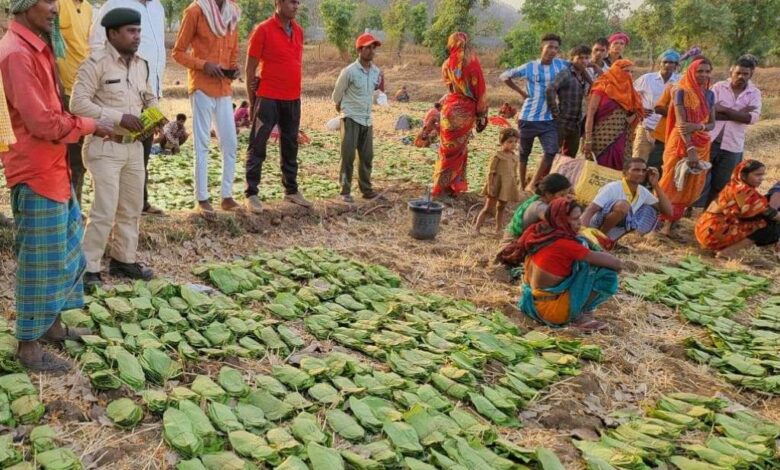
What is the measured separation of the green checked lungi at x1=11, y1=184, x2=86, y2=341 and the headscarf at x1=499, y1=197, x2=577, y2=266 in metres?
2.74

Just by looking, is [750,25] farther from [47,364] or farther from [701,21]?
[47,364]

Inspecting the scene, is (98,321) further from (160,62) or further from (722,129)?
(722,129)

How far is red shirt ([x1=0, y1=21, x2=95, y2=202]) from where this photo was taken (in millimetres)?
2793

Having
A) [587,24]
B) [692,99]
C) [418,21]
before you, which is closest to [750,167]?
[692,99]

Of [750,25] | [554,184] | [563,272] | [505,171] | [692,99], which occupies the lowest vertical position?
[563,272]

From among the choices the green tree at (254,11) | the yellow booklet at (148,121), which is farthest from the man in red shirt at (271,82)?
the green tree at (254,11)

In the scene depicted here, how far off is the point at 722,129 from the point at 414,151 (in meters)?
4.84

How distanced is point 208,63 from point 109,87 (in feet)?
4.42

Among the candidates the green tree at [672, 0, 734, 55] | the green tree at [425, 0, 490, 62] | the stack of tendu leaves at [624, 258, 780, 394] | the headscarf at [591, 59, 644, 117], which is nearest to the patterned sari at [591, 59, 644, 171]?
the headscarf at [591, 59, 644, 117]

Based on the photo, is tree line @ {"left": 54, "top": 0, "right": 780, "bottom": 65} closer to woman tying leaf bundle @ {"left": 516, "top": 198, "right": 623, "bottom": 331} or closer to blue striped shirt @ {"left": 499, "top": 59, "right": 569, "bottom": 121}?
blue striped shirt @ {"left": 499, "top": 59, "right": 569, "bottom": 121}

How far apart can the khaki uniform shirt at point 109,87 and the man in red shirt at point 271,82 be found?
5.72 feet

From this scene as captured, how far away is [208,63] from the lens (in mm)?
4969

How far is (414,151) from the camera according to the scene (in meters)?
10.5

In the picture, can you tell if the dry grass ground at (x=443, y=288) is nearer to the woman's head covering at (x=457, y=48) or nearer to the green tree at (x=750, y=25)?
the woman's head covering at (x=457, y=48)
